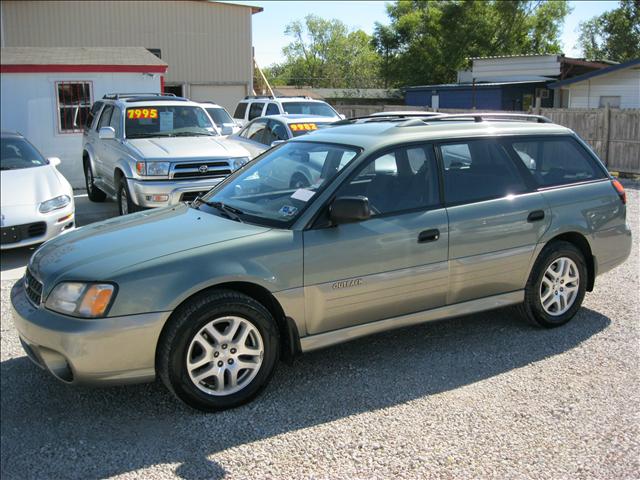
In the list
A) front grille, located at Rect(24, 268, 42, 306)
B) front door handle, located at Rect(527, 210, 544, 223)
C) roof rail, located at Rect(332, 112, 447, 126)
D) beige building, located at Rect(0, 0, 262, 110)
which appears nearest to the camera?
front grille, located at Rect(24, 268, 42, 306)

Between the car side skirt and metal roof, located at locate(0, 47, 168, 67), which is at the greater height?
metal roof, located at locate(0, 47, 168, 67)

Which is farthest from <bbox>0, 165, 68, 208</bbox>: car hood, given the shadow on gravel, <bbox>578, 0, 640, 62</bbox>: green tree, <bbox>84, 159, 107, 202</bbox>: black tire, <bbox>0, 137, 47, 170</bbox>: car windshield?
<bbox>578, 0, 640, 62</bbox>: green tree

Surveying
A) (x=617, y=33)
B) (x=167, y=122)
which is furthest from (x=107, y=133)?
(x=617, y=33)

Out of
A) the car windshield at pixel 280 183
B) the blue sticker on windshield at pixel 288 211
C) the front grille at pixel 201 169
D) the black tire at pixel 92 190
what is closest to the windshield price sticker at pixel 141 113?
the front grille at pixel 201 169

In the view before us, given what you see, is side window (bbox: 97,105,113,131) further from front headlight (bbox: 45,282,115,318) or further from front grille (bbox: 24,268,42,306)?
front headlight (bbox: 45,282,115,318)

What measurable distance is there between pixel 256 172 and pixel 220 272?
1440 mm

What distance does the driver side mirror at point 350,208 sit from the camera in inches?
159

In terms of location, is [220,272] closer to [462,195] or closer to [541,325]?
[462,195]

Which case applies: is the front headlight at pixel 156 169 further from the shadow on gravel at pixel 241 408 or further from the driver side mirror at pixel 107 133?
the shadow on gravel at pixel 241 408

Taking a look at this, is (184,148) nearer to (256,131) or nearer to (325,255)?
(256,131)

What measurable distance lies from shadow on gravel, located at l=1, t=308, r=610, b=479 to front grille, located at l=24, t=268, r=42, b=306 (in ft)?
2.19

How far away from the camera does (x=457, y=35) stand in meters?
50.2

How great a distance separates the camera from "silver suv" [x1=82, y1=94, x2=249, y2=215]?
8.88m

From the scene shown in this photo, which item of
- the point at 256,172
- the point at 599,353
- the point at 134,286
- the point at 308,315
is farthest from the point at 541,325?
the point at 134,286
